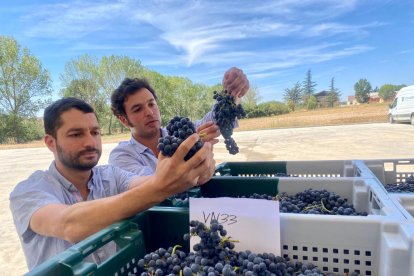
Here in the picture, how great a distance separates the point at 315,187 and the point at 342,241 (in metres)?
0.50

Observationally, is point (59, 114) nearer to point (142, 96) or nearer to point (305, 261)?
point (142, 96)

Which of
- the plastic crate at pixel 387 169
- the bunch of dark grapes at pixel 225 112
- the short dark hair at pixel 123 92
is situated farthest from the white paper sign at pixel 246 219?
the short dark hair at pixel 123 92

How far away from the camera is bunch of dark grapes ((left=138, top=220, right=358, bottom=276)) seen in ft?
2.13

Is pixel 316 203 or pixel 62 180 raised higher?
pixel 62 180

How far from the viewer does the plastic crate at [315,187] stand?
1003 mm

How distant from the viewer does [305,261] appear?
0.76m

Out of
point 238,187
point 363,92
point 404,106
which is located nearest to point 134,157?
point 238,187

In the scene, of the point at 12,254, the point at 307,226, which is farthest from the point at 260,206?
the point at 12,254

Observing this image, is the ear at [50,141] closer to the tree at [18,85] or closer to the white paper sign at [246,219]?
the white paper sign at [246,219]

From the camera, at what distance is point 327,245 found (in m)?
0.74

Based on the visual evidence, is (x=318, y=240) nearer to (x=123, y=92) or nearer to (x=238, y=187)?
(x=238, y=187)

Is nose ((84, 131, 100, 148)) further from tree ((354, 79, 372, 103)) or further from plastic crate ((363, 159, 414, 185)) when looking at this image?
tree ((354, 79, 372, 103))

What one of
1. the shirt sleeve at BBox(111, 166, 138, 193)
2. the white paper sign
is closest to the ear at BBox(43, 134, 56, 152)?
the shirt sleeve at BBox(111, 166, 138, 193)

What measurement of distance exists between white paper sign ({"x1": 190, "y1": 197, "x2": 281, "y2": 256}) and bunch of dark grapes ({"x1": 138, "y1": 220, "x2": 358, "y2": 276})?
1.3 inches
